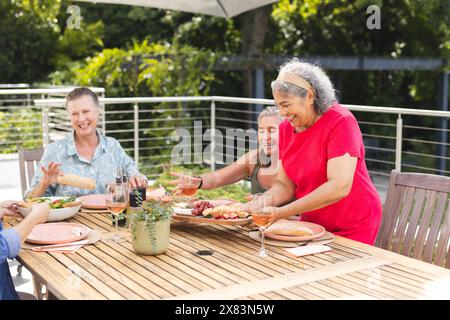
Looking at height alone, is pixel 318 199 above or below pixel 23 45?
below

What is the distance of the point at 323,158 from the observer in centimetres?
259

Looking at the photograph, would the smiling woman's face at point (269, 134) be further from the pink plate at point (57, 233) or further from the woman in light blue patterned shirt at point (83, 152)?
the pink plate at point (57, 233)

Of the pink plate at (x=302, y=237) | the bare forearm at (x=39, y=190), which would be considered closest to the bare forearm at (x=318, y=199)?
the pink plate at (x=302, y=237)

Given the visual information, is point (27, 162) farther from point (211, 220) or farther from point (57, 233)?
point (211, 220)

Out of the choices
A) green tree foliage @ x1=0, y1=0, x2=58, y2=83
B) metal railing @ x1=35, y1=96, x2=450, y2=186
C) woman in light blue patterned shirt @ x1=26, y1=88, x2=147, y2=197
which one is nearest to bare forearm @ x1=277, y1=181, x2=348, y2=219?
woman in light blue patterned shirt @ x1=26, y1=88, x2=147, y2=197

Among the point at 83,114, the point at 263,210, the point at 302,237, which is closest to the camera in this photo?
the point at 263,210

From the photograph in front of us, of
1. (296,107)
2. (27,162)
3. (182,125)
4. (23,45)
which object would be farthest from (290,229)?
(23,45)

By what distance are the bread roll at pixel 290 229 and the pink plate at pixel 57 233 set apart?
2.33 feet

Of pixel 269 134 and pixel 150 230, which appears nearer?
pixel 150 230

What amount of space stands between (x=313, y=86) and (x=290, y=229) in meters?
0.62

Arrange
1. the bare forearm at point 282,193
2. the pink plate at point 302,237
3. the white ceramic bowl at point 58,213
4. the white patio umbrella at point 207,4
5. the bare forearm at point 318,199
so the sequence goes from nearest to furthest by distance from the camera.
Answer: the pink plate at point 302,237, the bare forearm at point 318,199, the white ceramic bowl at point 58,213, the bare forearm at point 282,193, the white patio umbrella at point 207,4

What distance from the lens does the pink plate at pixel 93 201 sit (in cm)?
281
